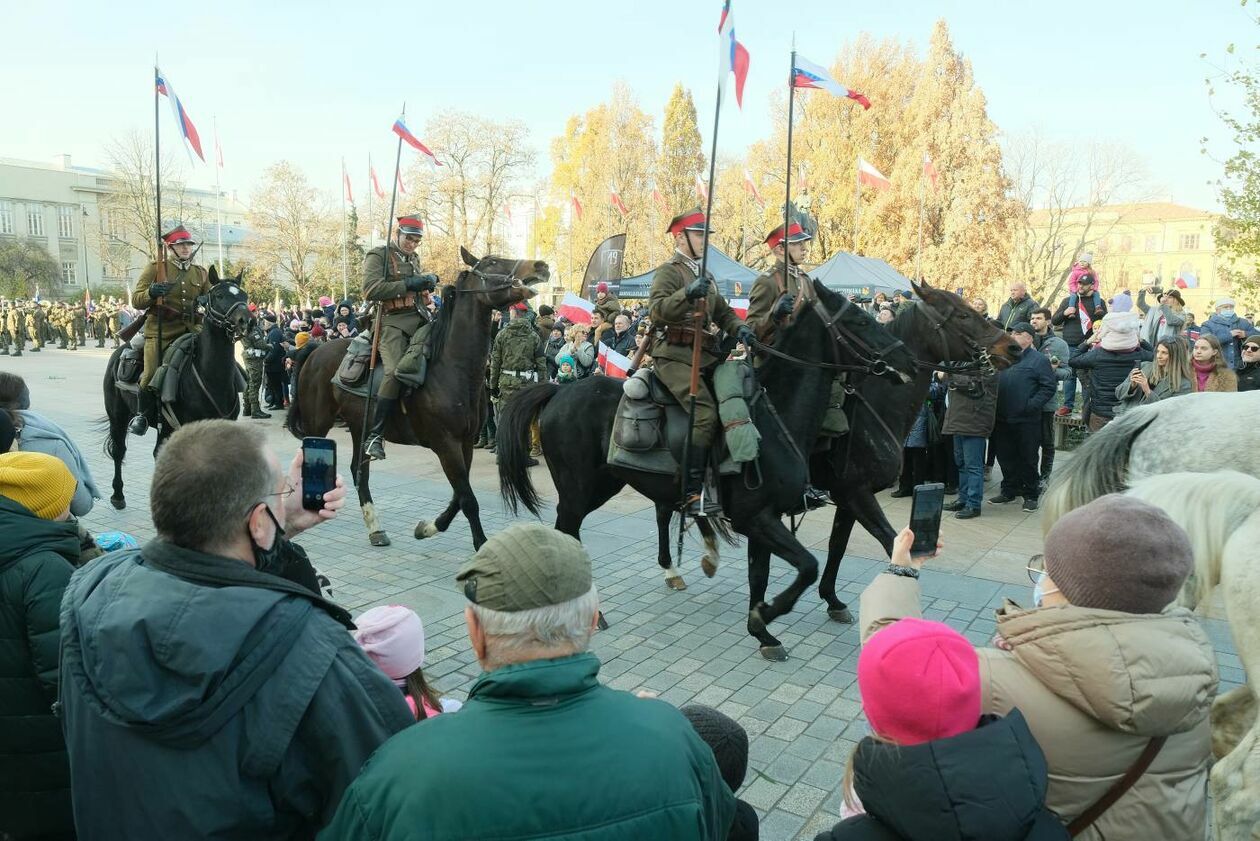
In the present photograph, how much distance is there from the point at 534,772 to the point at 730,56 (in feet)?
18.5

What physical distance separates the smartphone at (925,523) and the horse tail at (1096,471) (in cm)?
176

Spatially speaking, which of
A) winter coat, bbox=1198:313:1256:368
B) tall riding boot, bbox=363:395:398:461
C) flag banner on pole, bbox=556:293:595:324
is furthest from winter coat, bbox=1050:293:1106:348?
tall riding boot, bbox=363:395:398:461

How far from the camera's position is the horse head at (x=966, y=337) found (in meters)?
6.73

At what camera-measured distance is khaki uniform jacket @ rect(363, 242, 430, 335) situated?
7637 mm

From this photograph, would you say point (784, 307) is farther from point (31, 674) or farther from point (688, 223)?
point (31, 674)

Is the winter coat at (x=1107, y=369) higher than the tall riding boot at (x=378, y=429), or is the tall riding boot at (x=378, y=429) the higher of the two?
the winter coat at (x=1107, y=369)

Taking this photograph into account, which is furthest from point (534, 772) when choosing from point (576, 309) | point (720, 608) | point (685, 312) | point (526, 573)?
point (576, 309)

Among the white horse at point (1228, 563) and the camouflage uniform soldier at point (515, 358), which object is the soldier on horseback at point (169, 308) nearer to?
the camouflage uniform soldier at point (515, 358)

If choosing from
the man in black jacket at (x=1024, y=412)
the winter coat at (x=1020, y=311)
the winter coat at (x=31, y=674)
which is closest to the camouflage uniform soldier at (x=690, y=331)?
the winter coat at (x=31, y=674)

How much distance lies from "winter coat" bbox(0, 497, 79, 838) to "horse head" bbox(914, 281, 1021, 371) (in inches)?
241

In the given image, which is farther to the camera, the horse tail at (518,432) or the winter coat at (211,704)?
the horse tail at (518,432)

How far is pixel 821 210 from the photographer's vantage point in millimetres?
43719

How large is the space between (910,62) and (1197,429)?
45.5 meters

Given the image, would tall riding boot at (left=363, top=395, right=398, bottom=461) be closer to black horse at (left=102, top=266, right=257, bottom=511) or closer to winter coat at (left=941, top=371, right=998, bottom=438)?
black horse at (left=102, top=266, right=257, bottom=511)
